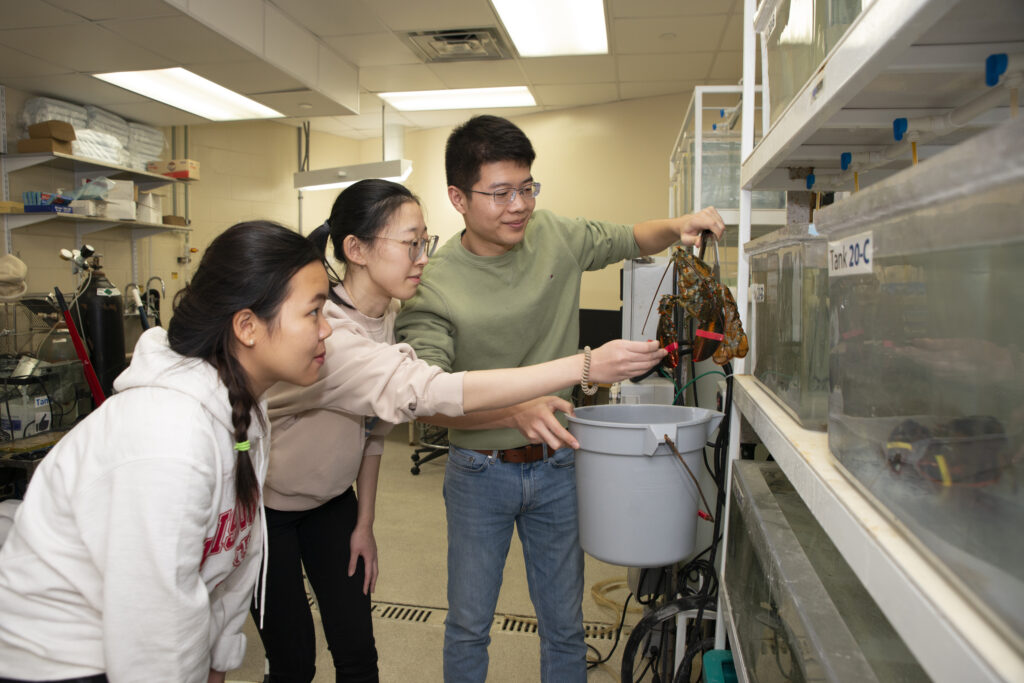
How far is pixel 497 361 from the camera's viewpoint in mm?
1814

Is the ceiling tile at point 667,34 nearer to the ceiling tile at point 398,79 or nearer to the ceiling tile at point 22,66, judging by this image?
the ceiling tile at point 398,79

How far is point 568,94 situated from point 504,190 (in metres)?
5.00

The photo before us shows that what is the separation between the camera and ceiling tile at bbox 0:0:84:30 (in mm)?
3277

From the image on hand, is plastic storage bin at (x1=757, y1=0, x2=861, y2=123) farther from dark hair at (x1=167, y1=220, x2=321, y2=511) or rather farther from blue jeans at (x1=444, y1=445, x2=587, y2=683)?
blue jeans at (x1=444, y1=445, x2=587, y2=683)

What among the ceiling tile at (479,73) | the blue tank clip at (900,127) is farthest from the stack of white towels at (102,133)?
the blue tank clip at (900,127)

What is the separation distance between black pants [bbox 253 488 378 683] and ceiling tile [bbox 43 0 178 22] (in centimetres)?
290

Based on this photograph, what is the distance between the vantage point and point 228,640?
4.33 feet

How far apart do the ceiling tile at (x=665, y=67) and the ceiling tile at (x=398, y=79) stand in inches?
62.1

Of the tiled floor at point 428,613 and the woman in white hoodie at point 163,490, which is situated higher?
the woman in white hoodie at point 163,490

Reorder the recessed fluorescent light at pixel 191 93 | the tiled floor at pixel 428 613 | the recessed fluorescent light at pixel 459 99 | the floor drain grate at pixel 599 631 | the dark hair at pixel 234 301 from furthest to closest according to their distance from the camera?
the recessed fluorescent light at pixel 459 99, the recessed fluorescent light at pixel 191 93, the floor drain grate at pixel 599 631, the tiled floor at pixel 428 613, the dark hair at pixel 234 301

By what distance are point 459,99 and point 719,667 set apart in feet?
19.2

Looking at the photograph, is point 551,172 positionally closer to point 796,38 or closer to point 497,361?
point 497,361

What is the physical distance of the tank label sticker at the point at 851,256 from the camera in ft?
2.22

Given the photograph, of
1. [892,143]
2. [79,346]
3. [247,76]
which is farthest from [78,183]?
[892,143]
